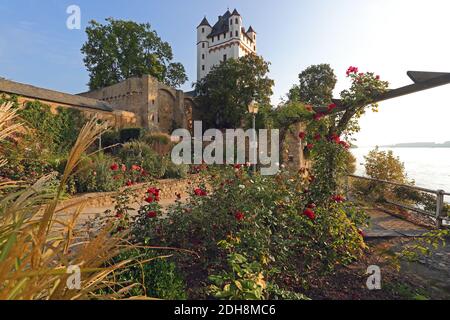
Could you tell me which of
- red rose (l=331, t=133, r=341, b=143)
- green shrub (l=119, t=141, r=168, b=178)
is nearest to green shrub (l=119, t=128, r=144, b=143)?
green shrub (l=119, t=141, r=168, b=178)

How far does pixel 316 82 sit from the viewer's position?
2630 centimetres

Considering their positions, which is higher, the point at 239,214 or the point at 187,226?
the point at 239,214

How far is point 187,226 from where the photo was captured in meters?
2.85

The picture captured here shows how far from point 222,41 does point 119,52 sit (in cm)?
2035

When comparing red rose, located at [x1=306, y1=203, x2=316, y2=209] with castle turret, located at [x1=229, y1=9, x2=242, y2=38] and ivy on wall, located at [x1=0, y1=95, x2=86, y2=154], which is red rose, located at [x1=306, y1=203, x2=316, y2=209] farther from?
castle turret, located at [x1=229, y1=9, x2=242, y2=38]

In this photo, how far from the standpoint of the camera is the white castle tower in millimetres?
37438

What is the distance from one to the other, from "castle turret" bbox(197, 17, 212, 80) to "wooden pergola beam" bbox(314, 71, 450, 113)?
41910mm

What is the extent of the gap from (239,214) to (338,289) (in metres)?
1.21

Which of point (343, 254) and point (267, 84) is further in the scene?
point (267, 84)

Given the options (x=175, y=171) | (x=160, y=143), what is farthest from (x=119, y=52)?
(x=175, y=171)

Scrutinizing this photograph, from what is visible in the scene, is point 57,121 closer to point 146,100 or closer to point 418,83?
point 146,100

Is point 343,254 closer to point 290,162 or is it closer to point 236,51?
point 290,162
